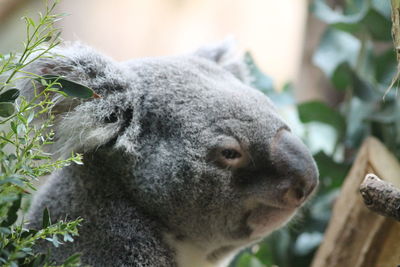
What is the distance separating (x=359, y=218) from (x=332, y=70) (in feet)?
4.11

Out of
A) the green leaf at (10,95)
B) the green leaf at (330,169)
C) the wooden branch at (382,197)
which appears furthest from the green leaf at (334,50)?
the green leaf at (10,95)

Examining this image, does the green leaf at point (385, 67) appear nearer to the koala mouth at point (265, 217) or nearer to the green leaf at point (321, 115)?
the green leaf at point (321, 115)

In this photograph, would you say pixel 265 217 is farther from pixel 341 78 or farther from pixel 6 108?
pixel 341 78

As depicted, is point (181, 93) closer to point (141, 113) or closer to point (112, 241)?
point (141, 113)

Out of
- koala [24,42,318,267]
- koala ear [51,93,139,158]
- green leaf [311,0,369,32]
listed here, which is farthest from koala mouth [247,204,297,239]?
green leaf [311,0,369,32]

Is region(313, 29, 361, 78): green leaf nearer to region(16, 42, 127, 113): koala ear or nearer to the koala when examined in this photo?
the koala

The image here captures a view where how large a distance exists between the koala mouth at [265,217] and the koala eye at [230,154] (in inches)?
9.0

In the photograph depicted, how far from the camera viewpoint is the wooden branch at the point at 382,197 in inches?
56.2

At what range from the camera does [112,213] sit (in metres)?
2.10

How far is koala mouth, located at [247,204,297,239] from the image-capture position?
7.13ft

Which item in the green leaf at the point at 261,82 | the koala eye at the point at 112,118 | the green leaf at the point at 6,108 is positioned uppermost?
the green leaf at the point at 6,108

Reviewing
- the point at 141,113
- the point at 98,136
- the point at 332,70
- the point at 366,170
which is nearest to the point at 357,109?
the point at 332,70

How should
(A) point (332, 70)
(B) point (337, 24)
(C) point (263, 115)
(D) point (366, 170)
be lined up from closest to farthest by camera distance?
(C) point (263, 115)
(D) point (366, 170)
(B) point (337, 24)
(A) point (332, 70)

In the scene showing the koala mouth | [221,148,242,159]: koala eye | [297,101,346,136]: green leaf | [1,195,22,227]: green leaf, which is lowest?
[297,101,346,136]: green leaf
